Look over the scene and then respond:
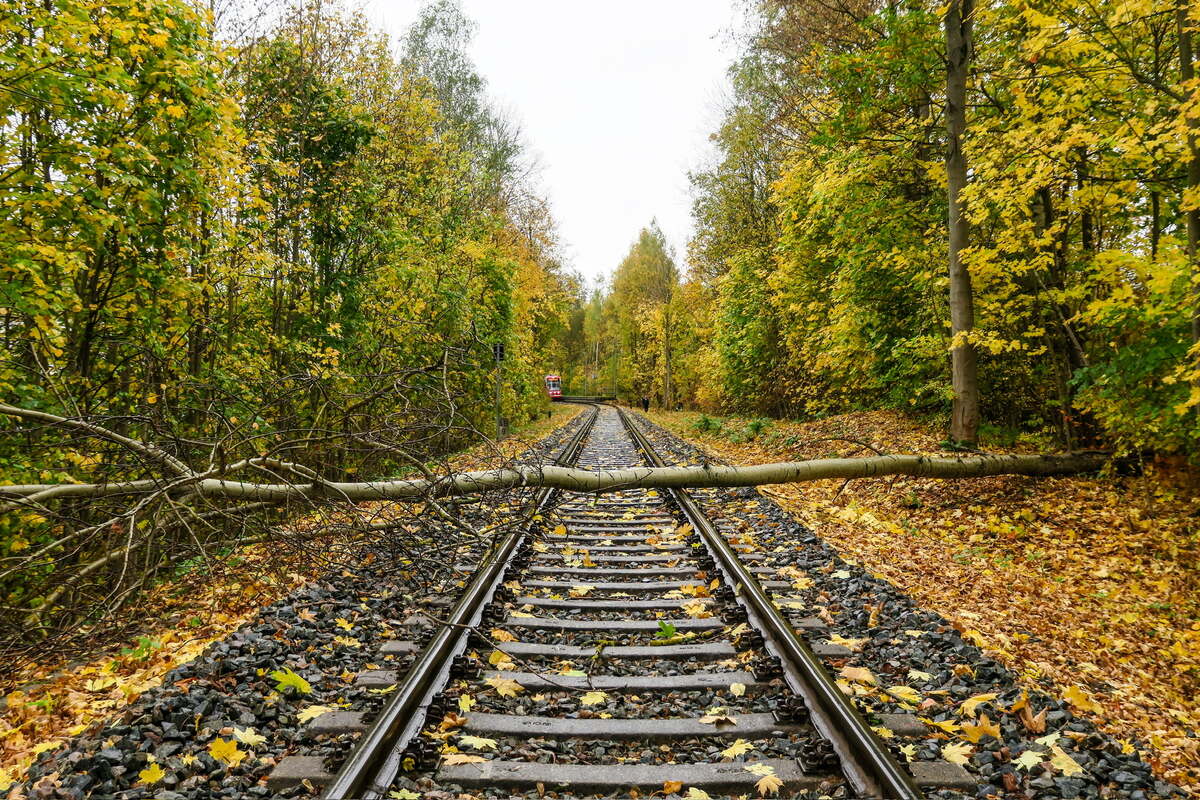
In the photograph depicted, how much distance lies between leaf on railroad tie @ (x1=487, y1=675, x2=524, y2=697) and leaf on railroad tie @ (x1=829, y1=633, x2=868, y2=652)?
83.3 inches

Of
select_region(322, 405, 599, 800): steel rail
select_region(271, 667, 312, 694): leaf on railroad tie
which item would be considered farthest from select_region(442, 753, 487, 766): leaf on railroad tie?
select_region(271, 667, 312, 694): leaf on railroad tie

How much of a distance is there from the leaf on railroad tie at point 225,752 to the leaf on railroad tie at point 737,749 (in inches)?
87.8

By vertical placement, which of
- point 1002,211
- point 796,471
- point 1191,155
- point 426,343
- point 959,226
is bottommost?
point 796,471

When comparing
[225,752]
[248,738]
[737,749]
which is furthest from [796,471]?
[225,752]

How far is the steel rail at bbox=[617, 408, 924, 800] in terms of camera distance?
228cm

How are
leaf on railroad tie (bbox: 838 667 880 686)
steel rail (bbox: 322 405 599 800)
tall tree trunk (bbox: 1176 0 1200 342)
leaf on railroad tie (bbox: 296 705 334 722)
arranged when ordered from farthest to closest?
tall tree trunk (bbox: 1176 0 1200 342) < leaf on railroad tie (bbox: 838 667 880 686) < leaf on railroad tie (bbox: 296 705 334 722) < steel rail (bbox: 322 405 599 800)

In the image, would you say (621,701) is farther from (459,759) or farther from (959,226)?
(959,226)

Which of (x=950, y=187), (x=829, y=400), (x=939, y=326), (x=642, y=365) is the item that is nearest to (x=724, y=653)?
(x=950, y=187)

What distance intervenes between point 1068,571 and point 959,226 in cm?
498

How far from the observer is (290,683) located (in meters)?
3.11

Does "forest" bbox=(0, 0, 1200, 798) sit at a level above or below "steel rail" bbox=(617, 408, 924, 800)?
above

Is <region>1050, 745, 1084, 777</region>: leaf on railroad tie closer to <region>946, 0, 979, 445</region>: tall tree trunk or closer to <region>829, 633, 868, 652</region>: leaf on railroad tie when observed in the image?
<region>829, 633, 868, 652</region>: leaf on railroad tie

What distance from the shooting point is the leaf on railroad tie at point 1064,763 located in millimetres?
2516

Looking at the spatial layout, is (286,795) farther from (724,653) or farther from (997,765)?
(997,765)
